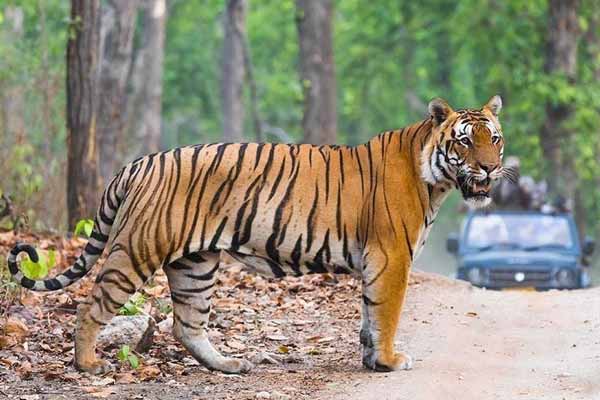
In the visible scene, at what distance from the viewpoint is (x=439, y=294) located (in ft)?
38.0

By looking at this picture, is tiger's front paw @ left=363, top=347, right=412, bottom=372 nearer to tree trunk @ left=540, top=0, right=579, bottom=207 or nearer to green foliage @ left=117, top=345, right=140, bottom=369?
green foliage @ left=117, top=345, right=140, bottom=369

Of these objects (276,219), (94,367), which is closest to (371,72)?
(276,219)

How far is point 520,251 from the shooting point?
17156mm

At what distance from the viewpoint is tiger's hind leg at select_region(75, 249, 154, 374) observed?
795 cm

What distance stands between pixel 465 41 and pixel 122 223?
1012 inches

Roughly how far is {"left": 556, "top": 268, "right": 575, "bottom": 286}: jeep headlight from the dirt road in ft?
14.9

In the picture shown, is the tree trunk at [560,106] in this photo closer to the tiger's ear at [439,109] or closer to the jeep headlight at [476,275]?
the jeep headlight at [476,275]

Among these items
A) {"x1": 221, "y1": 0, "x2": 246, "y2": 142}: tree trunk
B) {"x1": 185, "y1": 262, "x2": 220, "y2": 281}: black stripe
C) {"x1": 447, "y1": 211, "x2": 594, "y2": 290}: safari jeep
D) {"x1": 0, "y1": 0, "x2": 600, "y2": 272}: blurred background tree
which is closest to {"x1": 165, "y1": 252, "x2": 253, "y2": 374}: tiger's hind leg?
{"x1": 185, "y1": 262, "x2": 220, "y2": 281}: black stripe

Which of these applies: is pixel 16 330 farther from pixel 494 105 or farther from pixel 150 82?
pixel 150 82

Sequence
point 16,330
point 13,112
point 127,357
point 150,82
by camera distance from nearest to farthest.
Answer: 1. point 127,357
2. point 16,330
3. point 13,112
4. point 150,82

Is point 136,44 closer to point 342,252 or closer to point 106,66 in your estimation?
point 106,66

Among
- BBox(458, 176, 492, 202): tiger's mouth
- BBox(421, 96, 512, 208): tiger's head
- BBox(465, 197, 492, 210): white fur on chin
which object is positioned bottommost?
BBox(465, 197, 492, 210): white fur on chin

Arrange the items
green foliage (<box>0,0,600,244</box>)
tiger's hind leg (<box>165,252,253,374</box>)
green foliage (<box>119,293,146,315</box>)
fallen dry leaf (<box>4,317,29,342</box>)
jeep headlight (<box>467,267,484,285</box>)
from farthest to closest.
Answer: jeep headlight (<box>467,267,484,285</box>) → green foliage (<box>0,0,600,244</box>) → green foliage (<box>119,293,146,315</box>) → fallen dry leaf (<box>4,317,29,342</box>) → tiger's hind leg (<box>165,252,253,374</box>)

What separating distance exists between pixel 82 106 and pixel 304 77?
983cm
